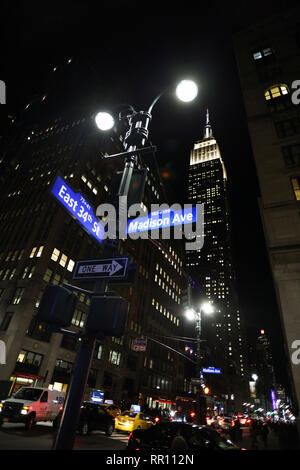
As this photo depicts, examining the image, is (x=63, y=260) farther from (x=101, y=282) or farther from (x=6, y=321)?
(x=101, y=282)

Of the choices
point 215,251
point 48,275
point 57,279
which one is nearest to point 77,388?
point 48,275

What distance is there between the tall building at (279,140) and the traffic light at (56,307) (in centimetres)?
1715

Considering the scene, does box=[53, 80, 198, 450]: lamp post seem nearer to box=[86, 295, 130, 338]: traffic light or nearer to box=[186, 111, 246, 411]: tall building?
box=[86, 295, 130, 338]: traffic light

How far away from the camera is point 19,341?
1258 inches

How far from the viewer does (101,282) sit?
447cm

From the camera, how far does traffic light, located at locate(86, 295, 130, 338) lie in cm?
365

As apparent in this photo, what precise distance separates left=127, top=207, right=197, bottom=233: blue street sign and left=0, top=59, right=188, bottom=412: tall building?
15.8m

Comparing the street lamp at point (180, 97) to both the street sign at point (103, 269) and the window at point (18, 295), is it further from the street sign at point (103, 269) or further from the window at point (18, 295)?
the window at point (18, 295)

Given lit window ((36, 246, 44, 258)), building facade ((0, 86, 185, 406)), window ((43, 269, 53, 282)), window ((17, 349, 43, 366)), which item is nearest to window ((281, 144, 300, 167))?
building facade ((0, 86, 185, 406))

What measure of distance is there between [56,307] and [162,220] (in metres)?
2.95

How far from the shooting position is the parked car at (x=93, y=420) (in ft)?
44.8

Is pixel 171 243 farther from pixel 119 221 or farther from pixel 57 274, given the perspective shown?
pixel 119 221

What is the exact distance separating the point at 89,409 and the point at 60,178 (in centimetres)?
1455
